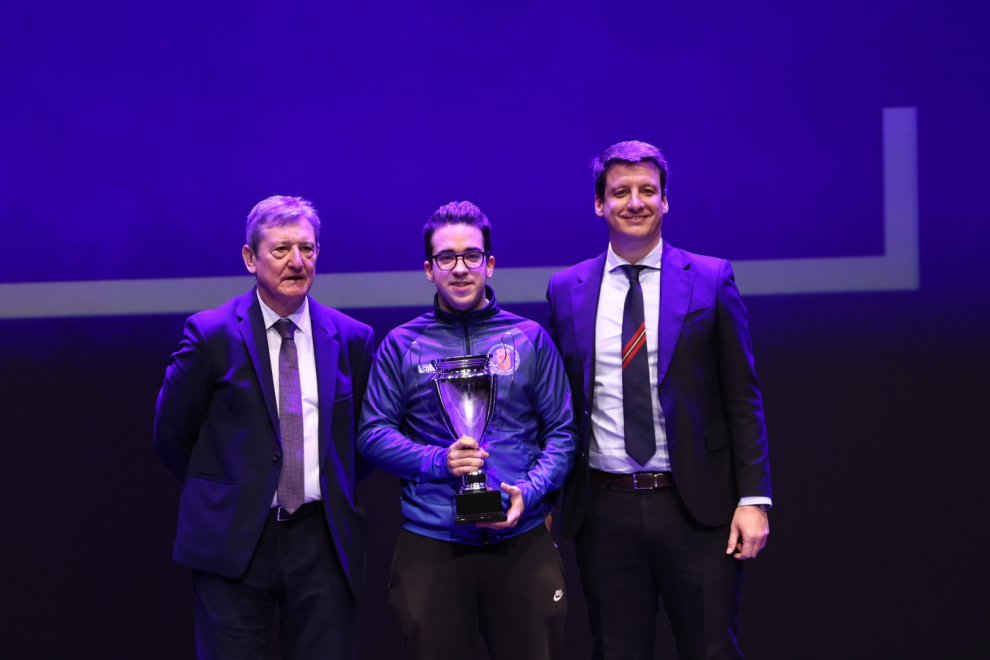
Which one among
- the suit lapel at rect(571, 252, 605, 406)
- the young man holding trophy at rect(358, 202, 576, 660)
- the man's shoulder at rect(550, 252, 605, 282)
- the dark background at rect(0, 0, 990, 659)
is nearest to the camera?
the young man holding trophy at rect(358, 202, 576, 660)

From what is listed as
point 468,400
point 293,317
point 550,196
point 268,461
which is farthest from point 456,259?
point 550,196

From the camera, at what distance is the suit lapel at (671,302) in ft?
7.29

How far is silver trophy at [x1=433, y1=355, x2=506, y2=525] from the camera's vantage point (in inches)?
77.6

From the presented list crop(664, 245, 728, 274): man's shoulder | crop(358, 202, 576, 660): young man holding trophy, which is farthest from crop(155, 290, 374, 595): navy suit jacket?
crop(664, 245, 728, 274): man's shoulder

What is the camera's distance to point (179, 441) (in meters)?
2.28

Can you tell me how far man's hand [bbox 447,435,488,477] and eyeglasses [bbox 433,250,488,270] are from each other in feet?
1.64

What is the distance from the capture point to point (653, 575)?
2.27 m

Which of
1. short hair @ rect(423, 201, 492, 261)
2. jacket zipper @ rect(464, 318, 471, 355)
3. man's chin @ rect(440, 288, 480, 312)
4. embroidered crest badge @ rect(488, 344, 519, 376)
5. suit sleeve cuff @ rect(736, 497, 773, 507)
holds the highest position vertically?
short hair @ rect(423, 201, 492, 261)

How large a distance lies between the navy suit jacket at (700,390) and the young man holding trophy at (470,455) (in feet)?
0.39

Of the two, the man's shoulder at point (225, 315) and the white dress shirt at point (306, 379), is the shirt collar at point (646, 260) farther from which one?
the man's shoulder at point (225, 315)

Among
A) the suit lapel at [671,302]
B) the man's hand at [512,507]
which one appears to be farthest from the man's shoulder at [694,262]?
the man's hand at [512,507]

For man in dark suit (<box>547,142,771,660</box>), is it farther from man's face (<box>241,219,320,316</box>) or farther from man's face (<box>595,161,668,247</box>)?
man's face (<box>241,219,320,316</box>)

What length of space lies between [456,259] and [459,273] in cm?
4

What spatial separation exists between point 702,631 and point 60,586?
268cm
